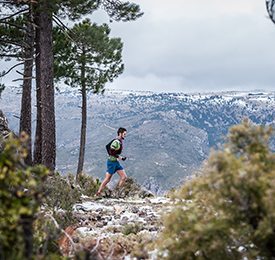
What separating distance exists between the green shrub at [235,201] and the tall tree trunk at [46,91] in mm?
7351

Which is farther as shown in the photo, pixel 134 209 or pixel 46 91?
pixel 46 91

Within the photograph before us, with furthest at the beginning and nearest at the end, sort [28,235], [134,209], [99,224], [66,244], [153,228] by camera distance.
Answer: [134,209] < [99,224] < [153,228] < [66,244] < [28,235]

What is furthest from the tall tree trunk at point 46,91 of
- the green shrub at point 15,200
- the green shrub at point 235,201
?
the green shrub at point 235,201

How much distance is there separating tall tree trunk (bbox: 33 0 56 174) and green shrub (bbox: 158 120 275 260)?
7.35 m

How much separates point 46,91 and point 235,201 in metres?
8.21

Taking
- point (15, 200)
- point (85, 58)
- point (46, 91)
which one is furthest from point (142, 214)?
point (85, 58)

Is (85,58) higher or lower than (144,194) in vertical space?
higher

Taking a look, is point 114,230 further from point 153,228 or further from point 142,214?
point 142,214

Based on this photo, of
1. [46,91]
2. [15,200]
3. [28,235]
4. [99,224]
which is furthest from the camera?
[46,91]

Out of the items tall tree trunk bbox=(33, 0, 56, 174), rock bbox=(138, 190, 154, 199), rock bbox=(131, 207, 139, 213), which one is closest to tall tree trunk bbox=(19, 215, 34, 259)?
rock bbox=(131, 207, 139, 213)

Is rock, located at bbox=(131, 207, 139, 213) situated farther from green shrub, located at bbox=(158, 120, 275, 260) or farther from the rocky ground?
green shrub, located at bbox=(158, 120, 275, 260)

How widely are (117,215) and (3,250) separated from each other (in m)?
3.85

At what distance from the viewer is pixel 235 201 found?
200cm

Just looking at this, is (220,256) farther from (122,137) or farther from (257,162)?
(122,137)
